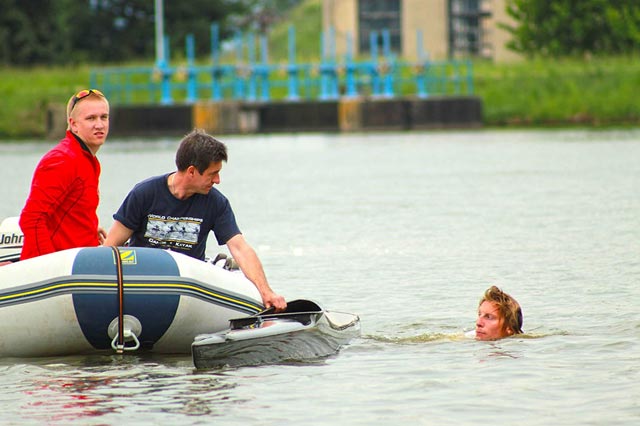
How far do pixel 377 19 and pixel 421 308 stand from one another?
59.6m

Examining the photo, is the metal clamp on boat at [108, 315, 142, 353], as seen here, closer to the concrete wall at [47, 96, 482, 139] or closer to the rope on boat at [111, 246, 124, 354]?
the rope on boat at [111, 246, 124, 354]

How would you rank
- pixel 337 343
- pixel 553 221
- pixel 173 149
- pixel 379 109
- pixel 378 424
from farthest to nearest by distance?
pixel 379 109
pixel 173 149
pixel 553 221
pixel 337 343
pixel 378 424

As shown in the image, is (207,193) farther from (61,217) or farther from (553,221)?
(553,221)

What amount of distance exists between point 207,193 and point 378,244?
7048 millimetres

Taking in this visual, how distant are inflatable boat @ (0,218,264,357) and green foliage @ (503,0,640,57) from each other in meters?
47.3

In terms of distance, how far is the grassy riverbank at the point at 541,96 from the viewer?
153 ft

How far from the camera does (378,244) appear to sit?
15328mm

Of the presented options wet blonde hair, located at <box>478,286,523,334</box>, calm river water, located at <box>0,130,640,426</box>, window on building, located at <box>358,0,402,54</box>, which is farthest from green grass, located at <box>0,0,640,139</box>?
wet blonde hair, located at <box>478,286,523,334</box>

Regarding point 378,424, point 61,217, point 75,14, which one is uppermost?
point 75,14

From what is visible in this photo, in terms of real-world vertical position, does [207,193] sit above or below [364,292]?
above

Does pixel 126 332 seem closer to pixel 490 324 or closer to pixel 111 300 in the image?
pixel 111 300

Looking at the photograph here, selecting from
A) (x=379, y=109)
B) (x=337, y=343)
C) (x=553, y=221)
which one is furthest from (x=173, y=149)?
(x=337, y=343)

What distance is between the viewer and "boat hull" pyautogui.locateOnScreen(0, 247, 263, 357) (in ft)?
26.4

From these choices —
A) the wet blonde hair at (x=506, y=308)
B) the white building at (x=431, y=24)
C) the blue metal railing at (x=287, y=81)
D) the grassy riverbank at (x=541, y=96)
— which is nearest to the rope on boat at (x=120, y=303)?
the wet blonde hair at (x=506, y=308)
